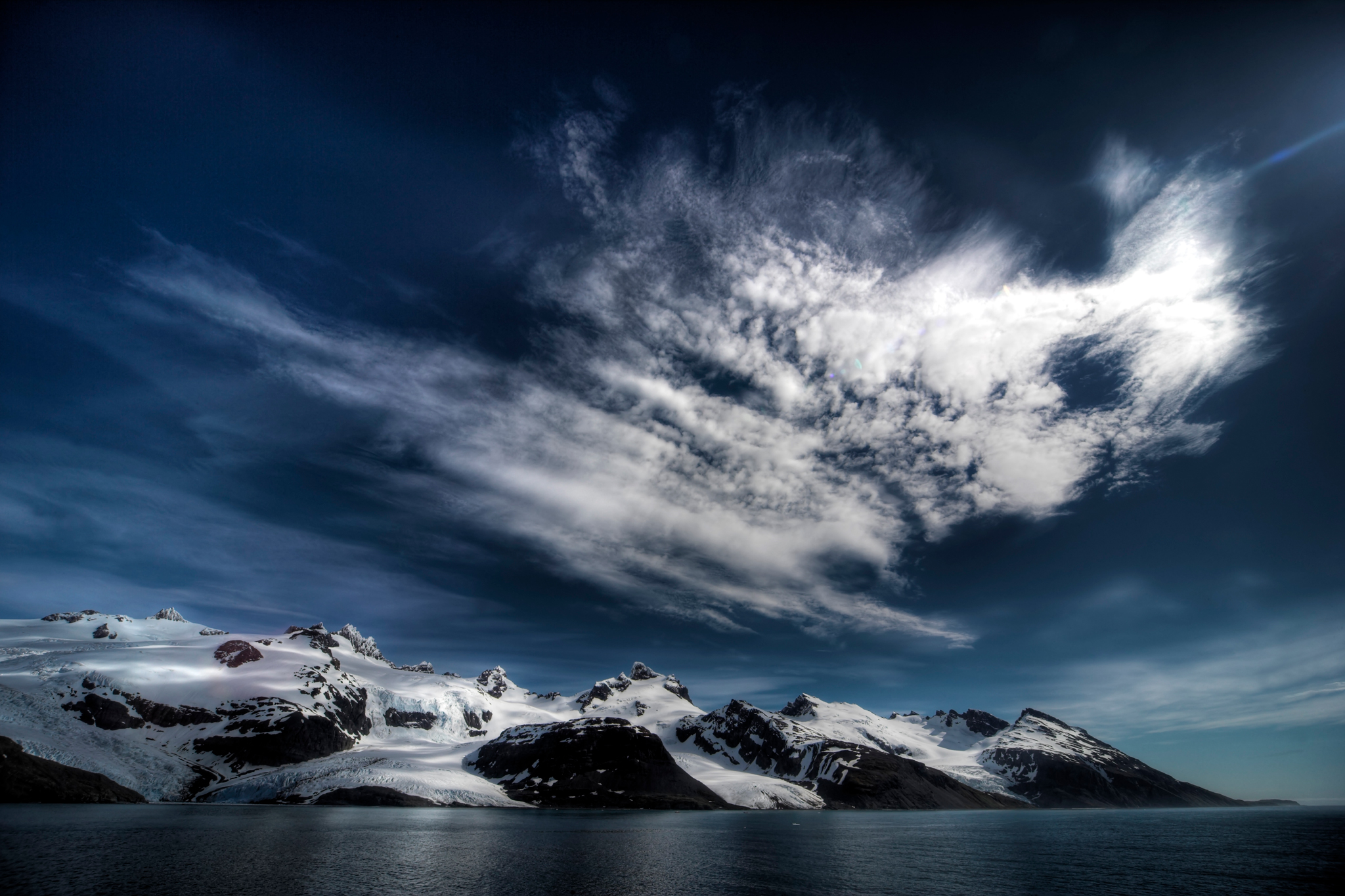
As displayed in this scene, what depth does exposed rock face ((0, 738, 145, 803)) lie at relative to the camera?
14375 centimetres

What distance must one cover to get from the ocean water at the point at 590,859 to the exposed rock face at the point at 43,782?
34.7 m

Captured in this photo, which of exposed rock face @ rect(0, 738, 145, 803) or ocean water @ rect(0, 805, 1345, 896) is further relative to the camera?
exposed rock face @ rect(0, 738, 145, 803)

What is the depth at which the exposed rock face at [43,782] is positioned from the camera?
472 feet

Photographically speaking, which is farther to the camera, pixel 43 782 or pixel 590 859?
pixel 43 782

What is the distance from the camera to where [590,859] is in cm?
7712

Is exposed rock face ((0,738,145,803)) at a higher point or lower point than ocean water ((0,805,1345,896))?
lower

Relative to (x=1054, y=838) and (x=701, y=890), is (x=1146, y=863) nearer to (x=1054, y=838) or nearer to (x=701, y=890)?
(x=1054, y=838)

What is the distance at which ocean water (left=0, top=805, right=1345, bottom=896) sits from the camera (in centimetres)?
5472

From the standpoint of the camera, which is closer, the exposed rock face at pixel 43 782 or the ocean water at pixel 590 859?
the ocean water at pixel 590 859

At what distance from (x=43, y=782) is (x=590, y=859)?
178914 millimetres

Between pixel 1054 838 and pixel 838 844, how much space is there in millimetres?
66599

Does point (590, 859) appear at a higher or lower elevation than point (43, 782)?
higher

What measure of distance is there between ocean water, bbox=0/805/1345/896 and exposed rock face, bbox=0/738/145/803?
34.7 metres

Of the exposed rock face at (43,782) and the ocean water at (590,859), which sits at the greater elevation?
the ocean water at (590,859)
